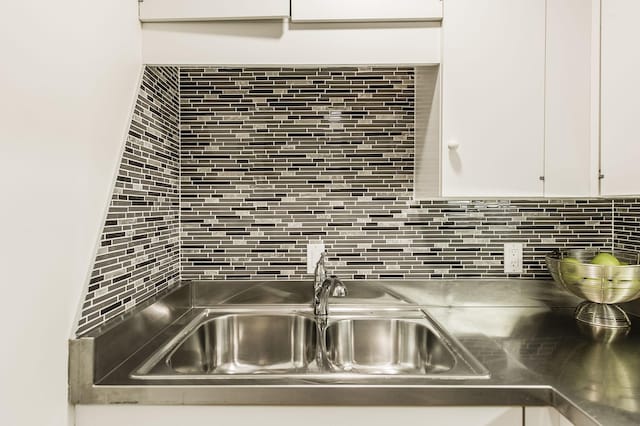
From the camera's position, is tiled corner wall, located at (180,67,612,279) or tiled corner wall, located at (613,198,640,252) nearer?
tiled corner wall, located at (613,198,640,252)

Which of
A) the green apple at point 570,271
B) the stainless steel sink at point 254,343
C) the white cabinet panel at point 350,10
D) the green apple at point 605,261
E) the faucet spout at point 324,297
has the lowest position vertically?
the stainless steel sink at point 254,343

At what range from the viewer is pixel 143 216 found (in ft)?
4.33

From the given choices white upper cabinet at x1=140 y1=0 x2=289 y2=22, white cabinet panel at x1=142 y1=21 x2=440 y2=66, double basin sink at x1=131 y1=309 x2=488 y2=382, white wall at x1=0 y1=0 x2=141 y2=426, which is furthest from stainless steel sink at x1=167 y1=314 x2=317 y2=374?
white upper cabinet at x1=140 y1=0 x2=289 y2=22

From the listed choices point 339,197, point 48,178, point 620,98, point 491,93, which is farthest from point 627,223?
point 48,178

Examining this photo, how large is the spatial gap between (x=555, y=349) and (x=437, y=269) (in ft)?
1.74

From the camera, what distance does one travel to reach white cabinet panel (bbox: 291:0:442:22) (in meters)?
1.26

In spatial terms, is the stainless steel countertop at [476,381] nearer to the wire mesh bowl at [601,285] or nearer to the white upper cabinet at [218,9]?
the wire mesh bowl at [601,285]

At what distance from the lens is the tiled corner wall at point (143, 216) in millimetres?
1088

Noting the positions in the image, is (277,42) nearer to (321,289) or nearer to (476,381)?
(321,289)

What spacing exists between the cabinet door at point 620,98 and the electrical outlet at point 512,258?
422mm

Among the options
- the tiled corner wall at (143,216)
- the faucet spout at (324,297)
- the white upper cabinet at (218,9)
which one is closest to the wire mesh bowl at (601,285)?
the faucet spout at (324,297)

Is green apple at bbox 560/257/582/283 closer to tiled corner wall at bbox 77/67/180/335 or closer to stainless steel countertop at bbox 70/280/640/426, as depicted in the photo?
stainless steel countertop at bbox 70/280/640/426

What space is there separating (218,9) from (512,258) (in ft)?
4.65

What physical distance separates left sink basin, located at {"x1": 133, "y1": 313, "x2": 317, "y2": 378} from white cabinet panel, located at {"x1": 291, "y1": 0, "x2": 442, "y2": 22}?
1045mm
